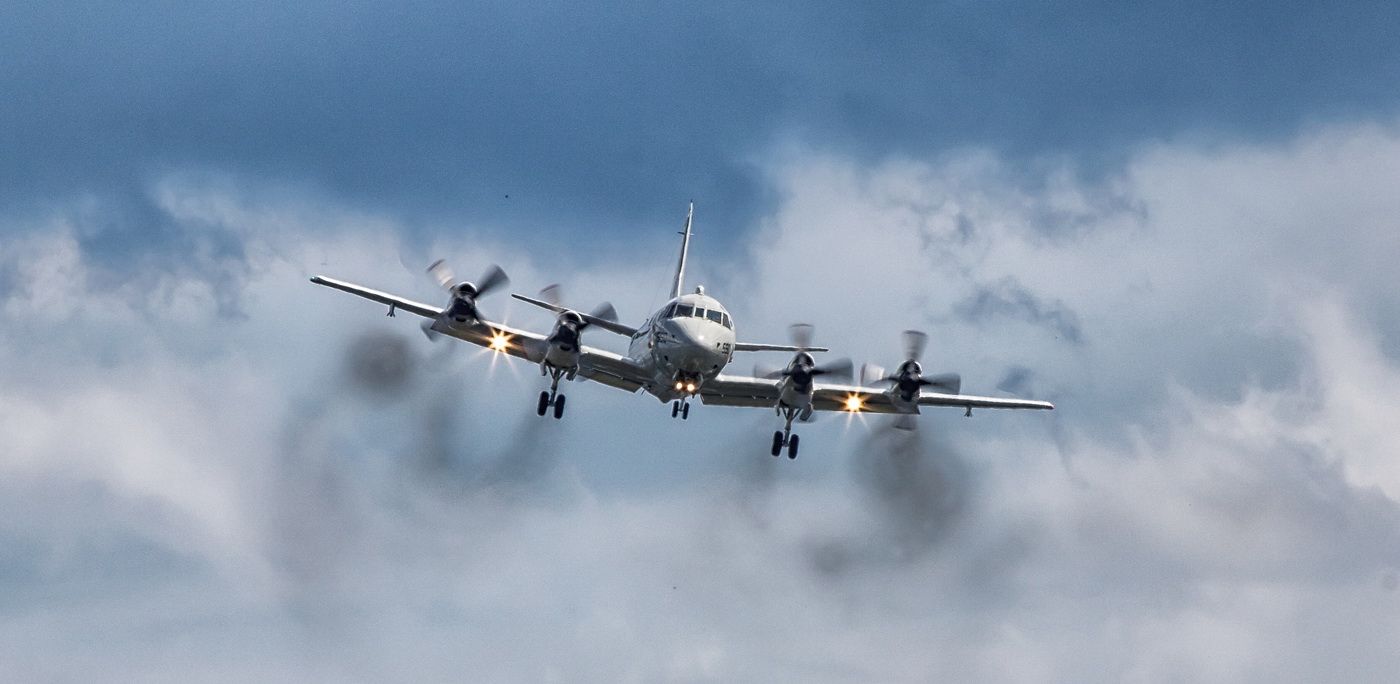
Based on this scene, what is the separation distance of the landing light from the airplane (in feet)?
0.15

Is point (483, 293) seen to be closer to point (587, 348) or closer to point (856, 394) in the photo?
point (587, 348)

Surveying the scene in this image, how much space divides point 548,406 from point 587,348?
2614 millimetres

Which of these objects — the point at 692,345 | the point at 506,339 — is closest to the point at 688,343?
the point at 692,345

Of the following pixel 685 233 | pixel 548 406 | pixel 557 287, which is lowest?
pixel 548 406

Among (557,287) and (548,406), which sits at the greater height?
(557,287)

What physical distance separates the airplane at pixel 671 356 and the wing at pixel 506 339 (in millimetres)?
37

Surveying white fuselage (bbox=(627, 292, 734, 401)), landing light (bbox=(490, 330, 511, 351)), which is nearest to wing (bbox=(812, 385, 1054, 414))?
white fuselage (bbox=(627, 292, 734, 401))

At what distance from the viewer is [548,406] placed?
54500mm

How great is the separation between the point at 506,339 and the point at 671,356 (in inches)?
275

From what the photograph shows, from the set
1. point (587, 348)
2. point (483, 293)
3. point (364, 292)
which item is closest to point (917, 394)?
point (587, 348)

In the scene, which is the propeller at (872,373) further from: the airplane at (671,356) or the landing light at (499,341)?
the landing light at (499,341)

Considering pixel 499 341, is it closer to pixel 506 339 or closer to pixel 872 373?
pixel 506 339

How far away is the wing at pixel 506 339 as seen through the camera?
53.0 m

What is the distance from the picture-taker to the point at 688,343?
50.6m
